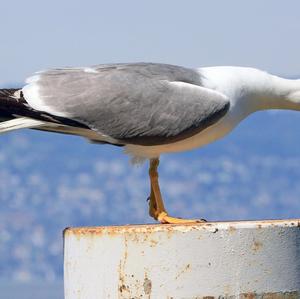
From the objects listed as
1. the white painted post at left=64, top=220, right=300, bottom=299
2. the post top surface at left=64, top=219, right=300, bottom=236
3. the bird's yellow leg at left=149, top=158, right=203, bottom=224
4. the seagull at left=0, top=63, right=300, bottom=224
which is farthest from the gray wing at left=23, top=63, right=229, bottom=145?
the white painted post at left=64, top=220, right=300, bottom=299

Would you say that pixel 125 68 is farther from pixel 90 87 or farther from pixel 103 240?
pixel 103 240

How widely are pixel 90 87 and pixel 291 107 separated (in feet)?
4.88

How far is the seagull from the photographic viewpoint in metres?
7.92

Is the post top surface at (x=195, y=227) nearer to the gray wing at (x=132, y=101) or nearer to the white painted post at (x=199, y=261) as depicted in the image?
the white painted post at (x=199, y=261)

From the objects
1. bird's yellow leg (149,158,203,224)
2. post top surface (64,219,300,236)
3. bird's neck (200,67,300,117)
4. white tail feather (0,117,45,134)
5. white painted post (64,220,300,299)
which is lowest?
white painted post (64,220,300,299)

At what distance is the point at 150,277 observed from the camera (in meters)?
6.39

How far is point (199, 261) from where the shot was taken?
6.36m

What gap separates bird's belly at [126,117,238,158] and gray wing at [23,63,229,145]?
5 centimetres

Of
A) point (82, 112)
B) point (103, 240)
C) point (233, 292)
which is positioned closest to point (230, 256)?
point (233, 292)

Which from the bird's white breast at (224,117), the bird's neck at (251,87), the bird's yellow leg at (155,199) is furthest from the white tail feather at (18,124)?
the bird's neck at (251,87)

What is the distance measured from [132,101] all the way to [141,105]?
7 centimetres

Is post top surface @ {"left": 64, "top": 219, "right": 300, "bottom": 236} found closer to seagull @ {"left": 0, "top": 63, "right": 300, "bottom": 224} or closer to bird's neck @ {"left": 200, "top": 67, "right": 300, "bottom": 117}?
seagull @ {"left": 0, "top": 63, "right": 300, "bottom": 224}

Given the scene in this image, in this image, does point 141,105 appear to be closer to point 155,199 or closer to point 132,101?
point 132,101

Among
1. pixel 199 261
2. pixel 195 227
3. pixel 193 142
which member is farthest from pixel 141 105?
pixel 199 261
